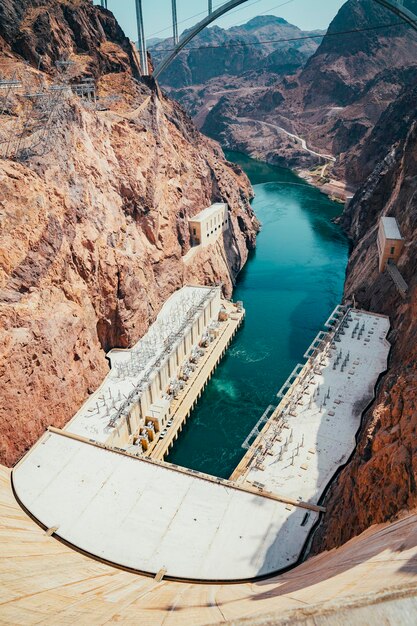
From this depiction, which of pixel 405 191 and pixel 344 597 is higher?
pixel 344 597

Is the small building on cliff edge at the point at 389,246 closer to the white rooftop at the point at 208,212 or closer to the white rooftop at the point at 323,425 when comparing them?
the white rooftop at the point at 323,425

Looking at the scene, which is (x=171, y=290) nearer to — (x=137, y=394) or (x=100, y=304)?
(x=100, y=304)

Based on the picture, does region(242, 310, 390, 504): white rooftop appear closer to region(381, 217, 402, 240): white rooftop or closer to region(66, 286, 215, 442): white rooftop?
region(66, 286, 215, 442): white rooftop

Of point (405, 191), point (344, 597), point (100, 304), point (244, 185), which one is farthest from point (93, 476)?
point (244, 185)

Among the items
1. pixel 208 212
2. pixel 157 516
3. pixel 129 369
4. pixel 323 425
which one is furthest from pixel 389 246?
pixel 157 516

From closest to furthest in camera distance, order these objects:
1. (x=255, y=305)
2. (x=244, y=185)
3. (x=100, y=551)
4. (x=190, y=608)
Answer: (x=190, y=608), (x=100, y=551), (x=255, y=305), (x=244, y=185)
